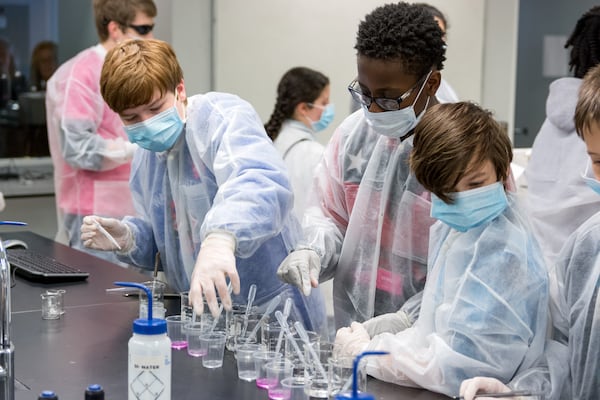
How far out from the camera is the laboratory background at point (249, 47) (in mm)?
5238

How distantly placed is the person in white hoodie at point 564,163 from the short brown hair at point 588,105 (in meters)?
1.26

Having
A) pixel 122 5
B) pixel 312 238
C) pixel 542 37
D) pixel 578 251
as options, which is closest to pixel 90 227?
pixel 312 238

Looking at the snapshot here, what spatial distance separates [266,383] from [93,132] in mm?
2593

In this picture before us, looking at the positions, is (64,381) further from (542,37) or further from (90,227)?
(542,37)

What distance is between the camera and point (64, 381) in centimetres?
178

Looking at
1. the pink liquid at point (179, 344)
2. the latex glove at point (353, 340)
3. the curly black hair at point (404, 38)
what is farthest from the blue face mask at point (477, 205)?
the pink liquid at point (179, 344)

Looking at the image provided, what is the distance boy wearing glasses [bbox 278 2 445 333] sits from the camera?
211 cm

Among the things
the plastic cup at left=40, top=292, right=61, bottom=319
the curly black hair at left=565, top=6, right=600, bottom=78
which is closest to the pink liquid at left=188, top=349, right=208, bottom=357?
the plastic cup at left=40, top=292, right=61, bottom=319

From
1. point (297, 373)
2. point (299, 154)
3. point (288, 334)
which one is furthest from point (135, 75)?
point (299, 154)

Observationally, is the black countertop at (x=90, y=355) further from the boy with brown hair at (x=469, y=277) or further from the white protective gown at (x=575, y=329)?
the white protective gown at (x=575, y=329)

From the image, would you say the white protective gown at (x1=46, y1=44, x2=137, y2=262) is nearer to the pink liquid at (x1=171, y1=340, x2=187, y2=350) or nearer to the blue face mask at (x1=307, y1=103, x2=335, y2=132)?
the blue face mask at (x1=307, y1=103, x2=335, y2=132)

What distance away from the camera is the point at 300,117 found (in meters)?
4.61

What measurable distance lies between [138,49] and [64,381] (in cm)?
97

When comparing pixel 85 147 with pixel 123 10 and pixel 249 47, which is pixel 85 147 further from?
pixel 249 47
